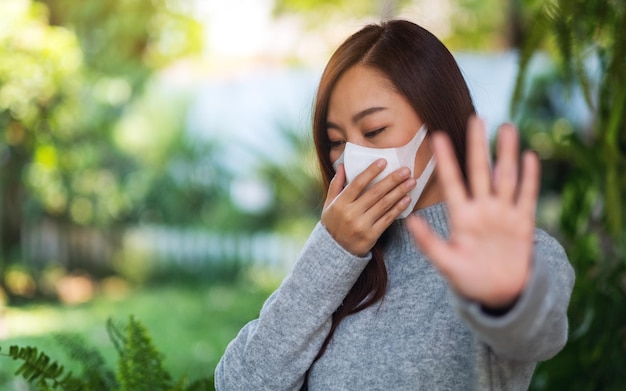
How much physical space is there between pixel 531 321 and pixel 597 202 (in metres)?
2.06

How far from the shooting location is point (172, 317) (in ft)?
19.8

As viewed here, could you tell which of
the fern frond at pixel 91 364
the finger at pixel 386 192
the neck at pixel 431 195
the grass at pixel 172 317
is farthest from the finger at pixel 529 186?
the grass at pixel 172 317

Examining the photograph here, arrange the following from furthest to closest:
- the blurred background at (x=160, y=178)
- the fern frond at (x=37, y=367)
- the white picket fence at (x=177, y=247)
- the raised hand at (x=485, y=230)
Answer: the white picket fence at (x=177, y=247)
the blurred background at (x=160, y=178)
the fern frond at (x=37, y=367)
the raised hand at (x=485, y=230)

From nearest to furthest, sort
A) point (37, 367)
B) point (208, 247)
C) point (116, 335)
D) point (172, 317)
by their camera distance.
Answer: point (37, 367) < point (116, 335) < point (172, 317) < point (208, 247)

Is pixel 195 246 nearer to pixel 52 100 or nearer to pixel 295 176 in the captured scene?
pixel 295 176

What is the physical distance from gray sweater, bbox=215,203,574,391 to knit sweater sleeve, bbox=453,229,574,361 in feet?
0.37

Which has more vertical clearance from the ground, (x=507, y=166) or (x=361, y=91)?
(x=361, y=91)

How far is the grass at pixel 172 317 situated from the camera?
16.0 feet

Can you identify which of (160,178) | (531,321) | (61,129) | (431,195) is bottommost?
(531,321)

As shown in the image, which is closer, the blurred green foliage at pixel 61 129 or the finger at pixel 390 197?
the finger at pixel 390 197

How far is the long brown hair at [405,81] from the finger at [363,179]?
0.13 m

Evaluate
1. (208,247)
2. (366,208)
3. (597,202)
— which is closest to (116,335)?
(366,208)

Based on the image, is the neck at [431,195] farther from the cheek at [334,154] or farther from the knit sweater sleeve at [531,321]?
the knit sweater sleeve at [531,321]

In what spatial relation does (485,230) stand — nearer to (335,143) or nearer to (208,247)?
(335,143)
